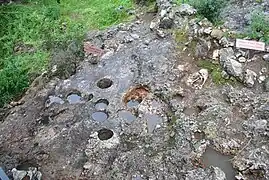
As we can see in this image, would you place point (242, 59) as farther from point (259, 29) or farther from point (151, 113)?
point (151, 113)

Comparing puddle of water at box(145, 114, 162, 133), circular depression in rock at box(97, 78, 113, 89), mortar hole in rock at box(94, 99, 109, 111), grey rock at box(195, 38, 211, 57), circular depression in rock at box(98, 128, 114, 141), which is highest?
grey rock at box(195, 38, 211, 57)

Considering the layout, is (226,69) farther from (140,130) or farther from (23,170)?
(23,170)

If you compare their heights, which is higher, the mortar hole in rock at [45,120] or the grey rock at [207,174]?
the mortar hole in rock at [45,120]

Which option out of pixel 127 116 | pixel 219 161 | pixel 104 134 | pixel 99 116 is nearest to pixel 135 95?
pixel 127 116

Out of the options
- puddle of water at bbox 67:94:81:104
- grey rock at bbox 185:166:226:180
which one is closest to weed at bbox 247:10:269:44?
grey rock at bbox 185:166:226:180

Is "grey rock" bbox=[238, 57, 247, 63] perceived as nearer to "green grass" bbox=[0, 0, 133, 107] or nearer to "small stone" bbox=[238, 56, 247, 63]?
"small stone" bbox=[238, 56, 247, 63]

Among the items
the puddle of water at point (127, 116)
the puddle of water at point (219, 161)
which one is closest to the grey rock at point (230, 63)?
the puddle of water at point (219, 161)

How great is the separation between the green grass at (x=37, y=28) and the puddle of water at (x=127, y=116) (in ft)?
6.48

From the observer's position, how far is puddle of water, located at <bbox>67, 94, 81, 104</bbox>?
672 centimetres

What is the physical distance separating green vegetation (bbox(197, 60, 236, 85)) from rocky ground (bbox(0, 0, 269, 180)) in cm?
2

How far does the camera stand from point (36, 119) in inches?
255

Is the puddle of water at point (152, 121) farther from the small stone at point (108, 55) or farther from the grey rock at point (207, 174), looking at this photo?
the small stone at point (108, 55)

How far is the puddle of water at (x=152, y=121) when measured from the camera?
611 centimetres

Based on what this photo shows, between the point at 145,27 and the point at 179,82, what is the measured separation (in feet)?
6.56
